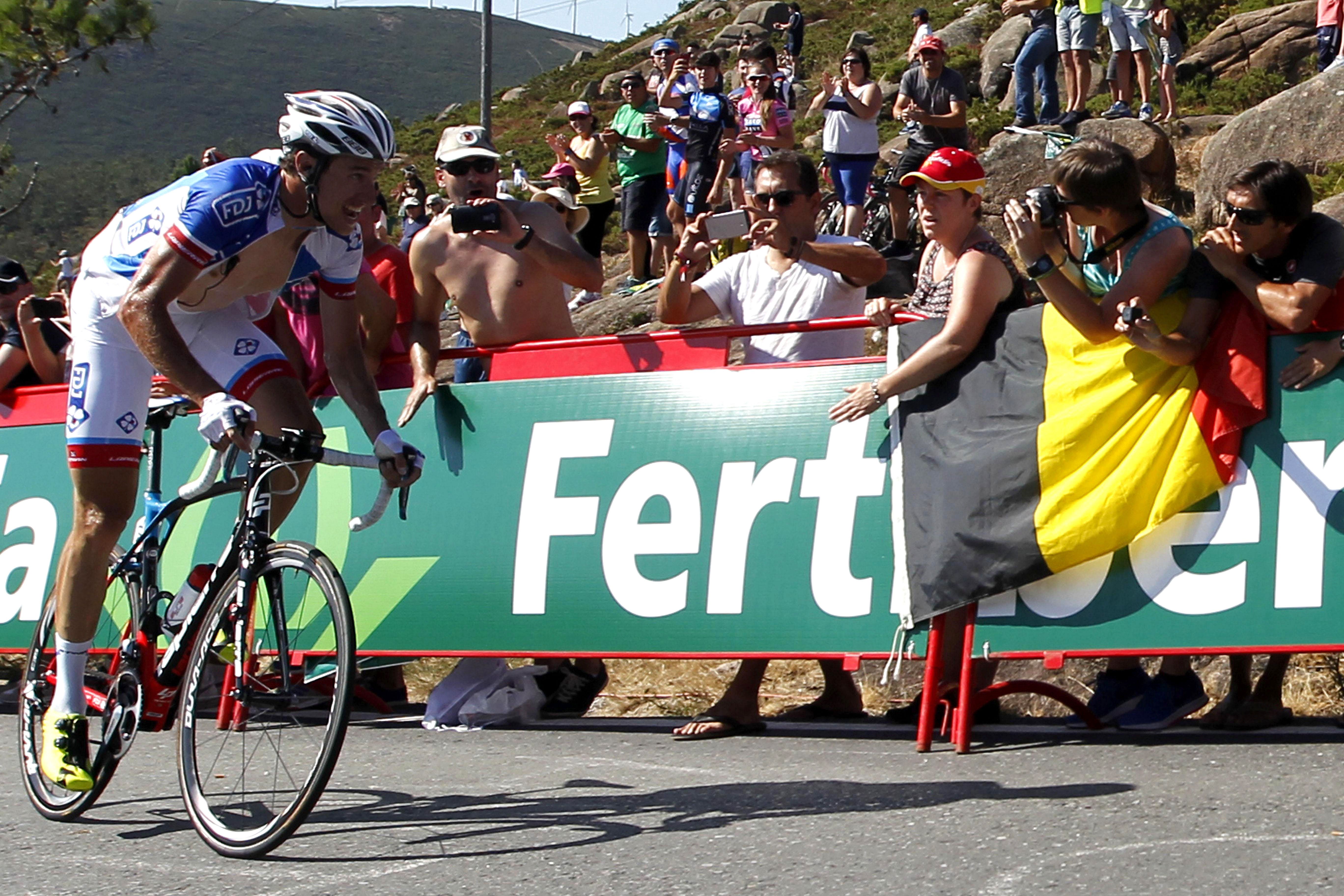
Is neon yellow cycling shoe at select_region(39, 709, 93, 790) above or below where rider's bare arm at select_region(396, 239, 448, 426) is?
below

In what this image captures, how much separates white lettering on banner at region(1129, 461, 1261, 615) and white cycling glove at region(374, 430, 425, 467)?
8.35ft

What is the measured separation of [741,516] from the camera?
639 centimetres

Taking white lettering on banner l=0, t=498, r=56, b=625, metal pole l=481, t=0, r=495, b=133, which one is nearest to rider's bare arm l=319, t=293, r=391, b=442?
white lettering on banner l=0, t=498, r=56, b=625

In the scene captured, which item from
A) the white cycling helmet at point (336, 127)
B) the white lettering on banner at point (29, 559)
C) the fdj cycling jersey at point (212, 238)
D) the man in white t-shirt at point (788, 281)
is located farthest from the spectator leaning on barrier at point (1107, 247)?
the white lettering on banner at point (29, 559)

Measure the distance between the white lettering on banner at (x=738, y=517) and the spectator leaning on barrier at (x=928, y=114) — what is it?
277 inches

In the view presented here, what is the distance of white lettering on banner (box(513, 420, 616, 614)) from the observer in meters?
6.71

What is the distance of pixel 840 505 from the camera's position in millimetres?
6227

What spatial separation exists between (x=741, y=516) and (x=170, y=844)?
8.48 feet

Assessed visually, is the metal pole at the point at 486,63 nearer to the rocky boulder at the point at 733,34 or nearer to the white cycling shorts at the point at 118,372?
the rocky boulder at the point at 733,34

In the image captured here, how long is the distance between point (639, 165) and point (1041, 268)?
880cm

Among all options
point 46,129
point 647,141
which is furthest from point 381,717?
point 46,129

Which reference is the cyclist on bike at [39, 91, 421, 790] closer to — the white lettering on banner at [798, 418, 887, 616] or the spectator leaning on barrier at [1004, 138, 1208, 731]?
the white lettering on banner at [798, 418, 887, 616]

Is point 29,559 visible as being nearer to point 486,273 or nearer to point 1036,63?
point 486,273

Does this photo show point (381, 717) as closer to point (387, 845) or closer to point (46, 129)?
point (387, 845)
